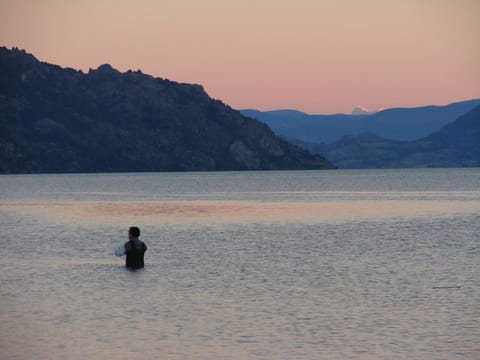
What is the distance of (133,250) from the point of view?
5391cm

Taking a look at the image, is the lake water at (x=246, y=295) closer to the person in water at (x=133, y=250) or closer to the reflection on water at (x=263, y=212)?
the person in water at (x=133, y=250)

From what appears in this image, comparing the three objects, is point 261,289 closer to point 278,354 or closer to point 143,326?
point 143,326

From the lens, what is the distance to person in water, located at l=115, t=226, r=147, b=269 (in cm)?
5294

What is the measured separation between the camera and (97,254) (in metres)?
66.2

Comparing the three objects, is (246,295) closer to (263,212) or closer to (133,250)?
(133,250)

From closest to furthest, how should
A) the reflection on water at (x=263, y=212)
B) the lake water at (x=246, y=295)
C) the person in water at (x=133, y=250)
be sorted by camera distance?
the lake water at (x=246, y=295) → the person in water at (x=133, y=250) → the reflection on water at (x=263, y=212)

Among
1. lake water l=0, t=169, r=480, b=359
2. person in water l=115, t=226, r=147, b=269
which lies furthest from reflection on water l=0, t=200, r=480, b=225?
person in water l=115, t=226, r=147, b=269

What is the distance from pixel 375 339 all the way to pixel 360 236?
49.0 meters

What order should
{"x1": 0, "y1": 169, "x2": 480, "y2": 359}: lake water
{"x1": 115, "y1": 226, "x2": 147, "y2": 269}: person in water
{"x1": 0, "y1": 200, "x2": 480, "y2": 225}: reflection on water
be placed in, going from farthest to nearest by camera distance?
{"x1": 0, "y1": 200, "x2": 480, "y2": 225}: reflection on water → {"x1": 115, "y1": 226, "x2": 147, "y2": 269}: person in water → {"x1": 0, "y1": 169, "x2": 480, "y2": 359}: lake water

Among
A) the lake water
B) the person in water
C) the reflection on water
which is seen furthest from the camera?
the reflection on water

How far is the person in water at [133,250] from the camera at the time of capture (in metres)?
52.9

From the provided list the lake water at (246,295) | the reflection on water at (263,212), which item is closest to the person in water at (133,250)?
the lake water at (246,295)

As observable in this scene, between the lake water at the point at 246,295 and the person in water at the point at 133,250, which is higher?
the person in water at the point at 133,250

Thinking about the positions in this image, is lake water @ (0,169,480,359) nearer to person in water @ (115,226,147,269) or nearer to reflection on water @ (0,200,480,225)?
person in water @ (115,226,147,269)
